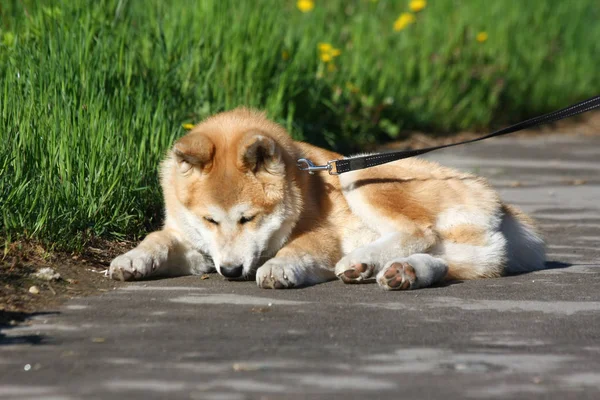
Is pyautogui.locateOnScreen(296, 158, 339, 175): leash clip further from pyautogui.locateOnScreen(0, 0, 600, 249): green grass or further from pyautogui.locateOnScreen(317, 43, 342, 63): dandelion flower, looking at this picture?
pyautogui.locateOnScreen(317, 43, 342, 63): dandelion flower

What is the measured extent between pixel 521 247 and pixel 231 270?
1.72m

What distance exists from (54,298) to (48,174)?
1131 millimetres

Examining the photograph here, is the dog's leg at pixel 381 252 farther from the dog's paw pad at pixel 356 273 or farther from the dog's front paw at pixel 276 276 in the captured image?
the dog's front paw at pixel 276 276

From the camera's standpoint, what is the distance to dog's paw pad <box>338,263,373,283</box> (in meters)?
4.89

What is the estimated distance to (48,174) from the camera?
5258 mm

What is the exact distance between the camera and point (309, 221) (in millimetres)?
5289

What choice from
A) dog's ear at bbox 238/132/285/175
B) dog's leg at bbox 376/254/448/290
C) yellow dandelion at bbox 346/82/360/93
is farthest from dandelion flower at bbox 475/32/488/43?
dog's leg at bbox 376/254/448/290

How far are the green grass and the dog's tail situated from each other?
215cm

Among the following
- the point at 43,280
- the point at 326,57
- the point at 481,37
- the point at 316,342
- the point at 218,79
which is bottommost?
the point at 316,342

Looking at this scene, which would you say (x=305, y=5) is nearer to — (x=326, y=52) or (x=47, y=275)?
(x=326, y=52)

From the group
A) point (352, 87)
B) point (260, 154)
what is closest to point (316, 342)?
point (260, 154)

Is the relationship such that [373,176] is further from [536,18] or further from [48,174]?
[536,18]

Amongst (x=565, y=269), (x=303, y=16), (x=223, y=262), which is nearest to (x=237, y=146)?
(x=223, y=262)

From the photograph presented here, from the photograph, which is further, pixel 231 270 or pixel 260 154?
pixel 260 154
